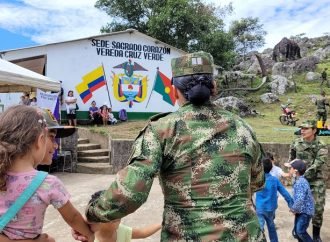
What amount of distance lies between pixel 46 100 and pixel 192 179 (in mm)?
9485

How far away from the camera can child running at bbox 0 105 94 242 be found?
168cm

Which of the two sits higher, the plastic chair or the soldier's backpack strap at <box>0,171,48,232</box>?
the soldier's backpack strap at <box>0,171,48,232</box>

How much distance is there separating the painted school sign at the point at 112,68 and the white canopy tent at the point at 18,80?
924 centimetres

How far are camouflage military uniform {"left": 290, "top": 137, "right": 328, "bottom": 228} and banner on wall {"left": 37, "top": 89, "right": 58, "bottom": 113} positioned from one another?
696cm

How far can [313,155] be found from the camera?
5.48 metres

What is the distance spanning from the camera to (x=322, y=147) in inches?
215

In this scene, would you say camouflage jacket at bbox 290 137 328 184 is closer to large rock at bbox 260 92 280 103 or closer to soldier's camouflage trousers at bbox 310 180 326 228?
soldier's camouflage trousers at bbox 310 180 326 228

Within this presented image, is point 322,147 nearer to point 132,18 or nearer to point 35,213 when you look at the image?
point 35,213

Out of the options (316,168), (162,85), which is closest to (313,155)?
(316,168)

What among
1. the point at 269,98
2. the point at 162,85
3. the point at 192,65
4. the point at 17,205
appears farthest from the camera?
the point at 269,98

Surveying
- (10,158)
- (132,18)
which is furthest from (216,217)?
(132,18)

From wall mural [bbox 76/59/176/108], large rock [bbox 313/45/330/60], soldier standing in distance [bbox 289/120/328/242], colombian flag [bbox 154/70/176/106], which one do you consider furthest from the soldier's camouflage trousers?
large rock [bbox 313/45/330/60]

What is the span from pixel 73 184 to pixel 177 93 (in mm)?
7942

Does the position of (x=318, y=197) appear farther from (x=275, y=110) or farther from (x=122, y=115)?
(x=275, y=110)
